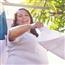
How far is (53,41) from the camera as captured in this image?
122 cm

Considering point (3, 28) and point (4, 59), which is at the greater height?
point (3, 28)

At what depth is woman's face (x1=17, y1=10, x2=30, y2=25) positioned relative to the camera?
3.78 feet

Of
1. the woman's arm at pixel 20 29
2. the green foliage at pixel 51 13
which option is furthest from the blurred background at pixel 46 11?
the woman's arm at pixel 20 29

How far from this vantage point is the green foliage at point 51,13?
1262mm

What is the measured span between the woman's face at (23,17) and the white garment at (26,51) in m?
0.10

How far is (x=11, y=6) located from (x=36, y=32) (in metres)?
0.26

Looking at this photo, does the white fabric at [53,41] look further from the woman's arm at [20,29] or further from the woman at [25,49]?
the woman's arm at [20,29]

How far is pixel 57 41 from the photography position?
1224 millimetres

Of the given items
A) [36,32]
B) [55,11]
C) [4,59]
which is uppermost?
[55,11]

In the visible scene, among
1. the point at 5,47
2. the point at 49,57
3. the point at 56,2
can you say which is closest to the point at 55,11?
the point at 56,2

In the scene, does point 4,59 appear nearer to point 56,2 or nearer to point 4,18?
point 4,18

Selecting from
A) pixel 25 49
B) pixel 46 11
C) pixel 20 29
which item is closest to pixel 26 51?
pixel 25 49

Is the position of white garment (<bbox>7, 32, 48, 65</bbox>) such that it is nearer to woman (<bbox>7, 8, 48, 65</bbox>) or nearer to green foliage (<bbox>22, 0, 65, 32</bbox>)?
woman (<bbox>7, 8, 48, 65</bbox>)

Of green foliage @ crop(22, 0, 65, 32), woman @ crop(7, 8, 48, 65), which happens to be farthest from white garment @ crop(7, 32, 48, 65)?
green foliage @ crop(22, 0, 65, 32)
